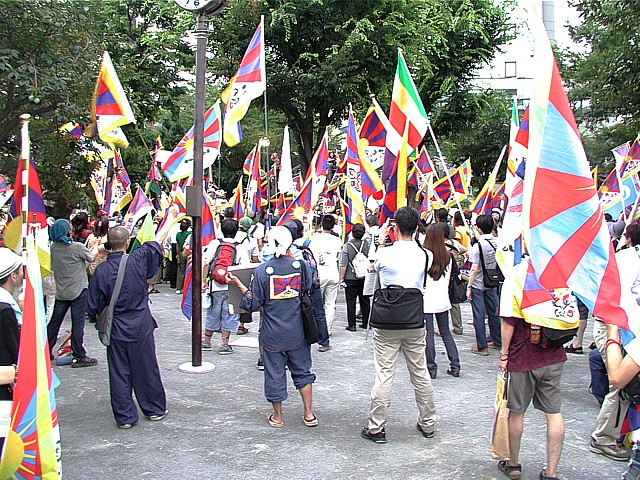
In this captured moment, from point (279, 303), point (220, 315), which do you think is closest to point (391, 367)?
point (279, 303)

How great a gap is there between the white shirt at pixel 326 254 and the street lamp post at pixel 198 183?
2.15 meters

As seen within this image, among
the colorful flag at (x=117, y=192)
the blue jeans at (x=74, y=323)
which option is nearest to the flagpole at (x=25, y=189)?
the blue jeans at (x=74, y=323)

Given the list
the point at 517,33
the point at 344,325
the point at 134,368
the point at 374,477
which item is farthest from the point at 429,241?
the point at 517,33

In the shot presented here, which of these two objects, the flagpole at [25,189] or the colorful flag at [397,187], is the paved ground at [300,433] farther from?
the flagpole at [25,189]

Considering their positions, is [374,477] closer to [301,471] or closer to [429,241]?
[301,471]

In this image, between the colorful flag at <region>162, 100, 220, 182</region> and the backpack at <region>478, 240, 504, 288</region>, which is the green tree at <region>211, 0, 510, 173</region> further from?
the backpack at <region>478, 240, 504, 288</region>

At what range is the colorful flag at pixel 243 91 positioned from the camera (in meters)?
8.97

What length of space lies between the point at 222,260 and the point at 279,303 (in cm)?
269

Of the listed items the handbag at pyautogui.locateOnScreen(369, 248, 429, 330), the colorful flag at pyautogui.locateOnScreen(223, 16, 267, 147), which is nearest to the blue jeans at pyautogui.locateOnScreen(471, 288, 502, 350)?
the handbag at pyautogui.locateOnScreen(369, 248, 429, 330)

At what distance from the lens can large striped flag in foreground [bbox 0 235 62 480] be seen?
336 centimetres

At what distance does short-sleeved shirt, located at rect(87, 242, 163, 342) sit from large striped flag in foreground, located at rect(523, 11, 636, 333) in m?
3.80

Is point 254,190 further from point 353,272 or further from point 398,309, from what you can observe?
point 398,309

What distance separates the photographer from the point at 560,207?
10.6ft

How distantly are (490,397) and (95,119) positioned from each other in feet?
19.5
